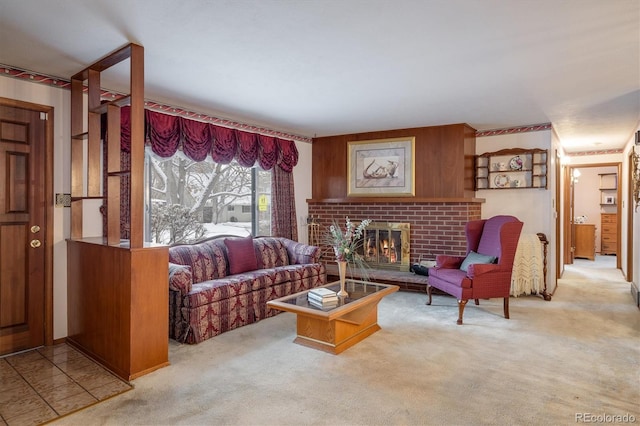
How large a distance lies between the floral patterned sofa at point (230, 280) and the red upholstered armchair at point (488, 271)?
159cm

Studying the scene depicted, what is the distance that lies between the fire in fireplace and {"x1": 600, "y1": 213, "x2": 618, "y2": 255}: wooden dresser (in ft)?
21.5

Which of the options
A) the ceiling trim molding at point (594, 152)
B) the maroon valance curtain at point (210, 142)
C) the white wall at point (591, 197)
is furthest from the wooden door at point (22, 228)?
the white wall at point (591, 197)

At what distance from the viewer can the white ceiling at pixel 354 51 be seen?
2.29 metres

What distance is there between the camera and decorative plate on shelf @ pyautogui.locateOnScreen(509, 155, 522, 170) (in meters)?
5.40

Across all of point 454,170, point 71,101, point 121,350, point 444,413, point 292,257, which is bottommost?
point 444,413

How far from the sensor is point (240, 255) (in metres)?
4.45

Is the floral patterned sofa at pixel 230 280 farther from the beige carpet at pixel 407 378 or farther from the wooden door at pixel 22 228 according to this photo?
the wooden door at pixel 22 228

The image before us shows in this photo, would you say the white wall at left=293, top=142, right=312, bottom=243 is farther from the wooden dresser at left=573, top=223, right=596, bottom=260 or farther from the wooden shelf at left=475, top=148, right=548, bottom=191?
the wooden dresser at left=573, top=223, right=596, bottom=260

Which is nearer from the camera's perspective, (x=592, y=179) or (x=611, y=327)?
(x=611, y=327)

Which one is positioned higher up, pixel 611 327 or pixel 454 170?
pixel 454 170

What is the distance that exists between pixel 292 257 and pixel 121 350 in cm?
265

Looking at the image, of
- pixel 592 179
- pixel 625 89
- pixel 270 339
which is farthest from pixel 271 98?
pixel 592 179

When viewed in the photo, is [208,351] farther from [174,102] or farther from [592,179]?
[592,179]

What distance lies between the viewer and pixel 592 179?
9656mm
